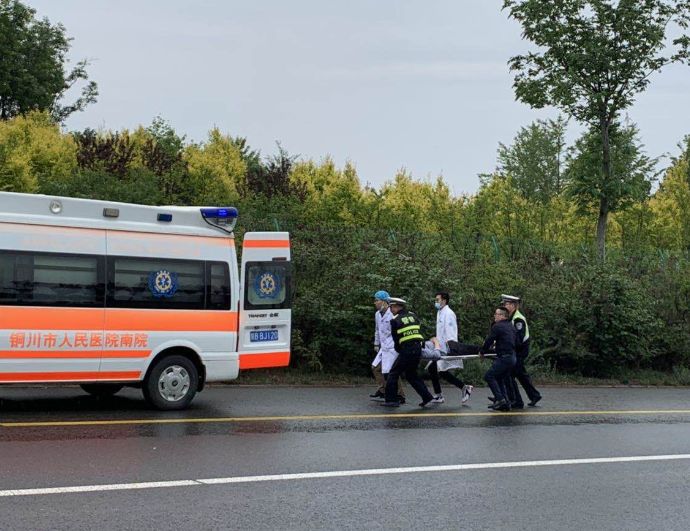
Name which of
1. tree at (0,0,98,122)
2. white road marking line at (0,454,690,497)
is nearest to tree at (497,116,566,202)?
tree at (0,0,98,122)

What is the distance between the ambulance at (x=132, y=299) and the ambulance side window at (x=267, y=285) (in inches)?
0.6

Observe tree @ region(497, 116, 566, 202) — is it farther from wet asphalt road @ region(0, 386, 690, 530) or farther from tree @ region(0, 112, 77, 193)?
wet asphalt road @ region(0, 386, 690, 530)

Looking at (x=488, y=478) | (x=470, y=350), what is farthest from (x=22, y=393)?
(x=488, y=478)

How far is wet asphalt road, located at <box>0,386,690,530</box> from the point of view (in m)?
7.89

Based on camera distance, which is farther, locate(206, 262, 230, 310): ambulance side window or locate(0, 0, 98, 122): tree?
locate(0, 0, 98, 122): tree

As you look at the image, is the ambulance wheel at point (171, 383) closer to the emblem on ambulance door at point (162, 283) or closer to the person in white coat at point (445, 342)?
the emblem on ambulance door at point (162, 283)

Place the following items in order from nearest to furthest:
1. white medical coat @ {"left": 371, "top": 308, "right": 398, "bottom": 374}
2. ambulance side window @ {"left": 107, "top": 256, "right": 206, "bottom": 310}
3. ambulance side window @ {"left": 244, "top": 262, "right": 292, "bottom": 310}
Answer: ambulance side window @ {"left": 107, "top": 256, "right": 206, "bottom": 310} → ambulance side window @ {"left": 244, "top": 262, "right": 292, "bottom": 310} → white medical coat @ {"left": 371, "top": 308, "right": 398, "bottom": 374}

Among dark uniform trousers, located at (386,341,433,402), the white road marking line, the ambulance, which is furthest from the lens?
dark uniform trousers, located at (386,341,433,402)

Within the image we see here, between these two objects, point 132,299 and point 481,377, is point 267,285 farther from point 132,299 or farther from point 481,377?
point 481,377

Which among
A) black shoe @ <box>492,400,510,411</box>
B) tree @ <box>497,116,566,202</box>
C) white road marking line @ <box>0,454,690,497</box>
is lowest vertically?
white road marking line @ <box>0,454,690,497</box>

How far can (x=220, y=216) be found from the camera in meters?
13.8

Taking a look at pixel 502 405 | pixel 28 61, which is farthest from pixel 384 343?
pixel 28 61

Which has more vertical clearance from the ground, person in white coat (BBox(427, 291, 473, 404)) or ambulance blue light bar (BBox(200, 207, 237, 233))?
ambulance blue light bar (BBox(200, 207, 237, 233))

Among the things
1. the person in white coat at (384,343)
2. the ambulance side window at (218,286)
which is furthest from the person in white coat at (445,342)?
the ambulance side window at (218,286)
